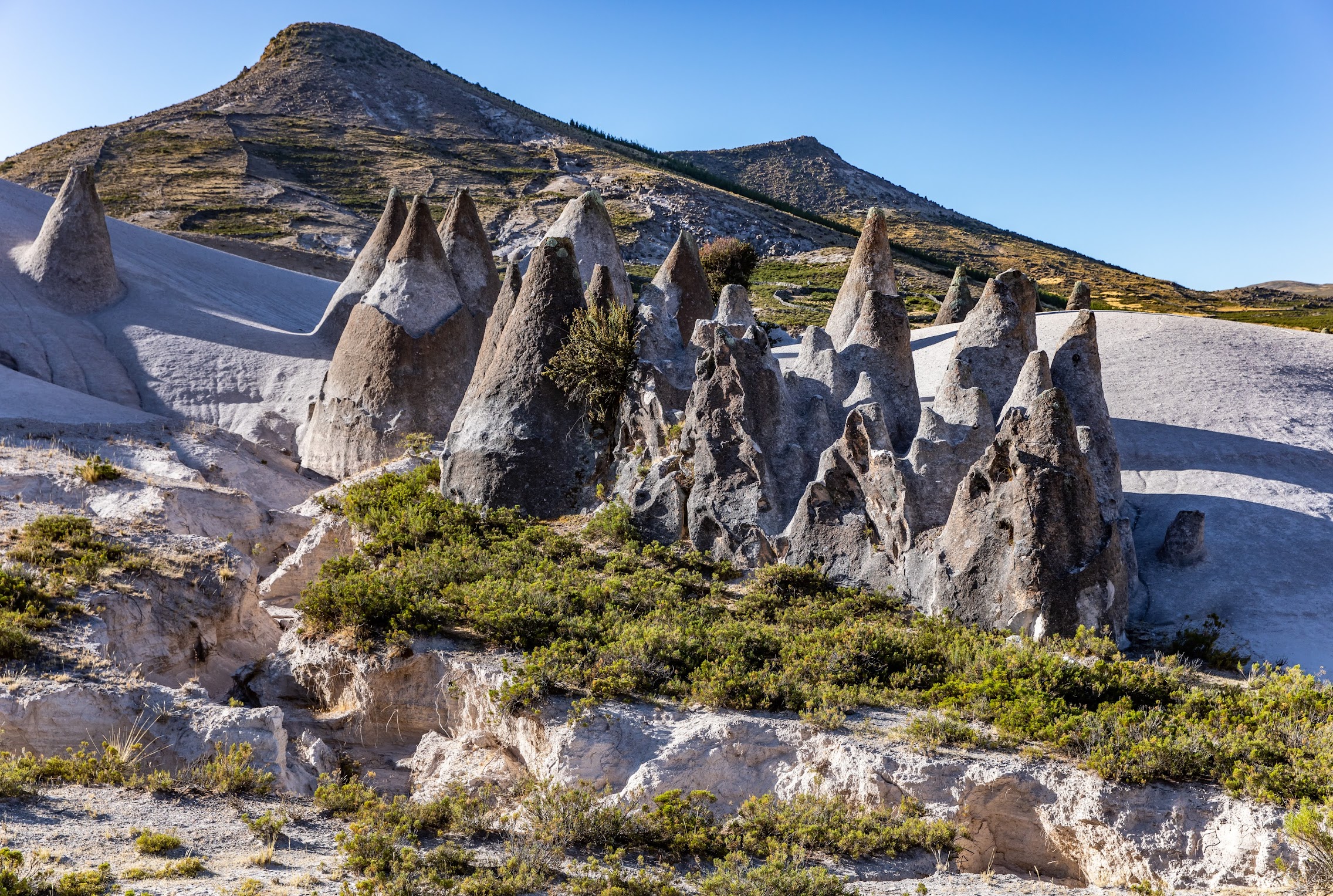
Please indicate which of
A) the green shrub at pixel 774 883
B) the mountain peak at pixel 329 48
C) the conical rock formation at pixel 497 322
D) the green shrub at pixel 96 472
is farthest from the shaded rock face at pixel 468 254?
the mountain peak at pixel 329 48

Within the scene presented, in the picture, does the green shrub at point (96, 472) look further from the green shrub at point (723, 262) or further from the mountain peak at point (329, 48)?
the mountain peak at point (329, 48)

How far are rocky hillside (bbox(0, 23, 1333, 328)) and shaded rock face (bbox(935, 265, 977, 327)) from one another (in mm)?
15004

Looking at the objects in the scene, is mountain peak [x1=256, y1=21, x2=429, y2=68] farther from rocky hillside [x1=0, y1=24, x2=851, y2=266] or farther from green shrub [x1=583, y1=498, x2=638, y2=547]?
green shrub [x1=583, y1=498, x2=638, y2=547]

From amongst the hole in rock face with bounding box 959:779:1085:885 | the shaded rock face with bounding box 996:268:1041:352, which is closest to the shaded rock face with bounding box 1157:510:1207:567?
the shaded rock face with bounding box 996:268:1041:352

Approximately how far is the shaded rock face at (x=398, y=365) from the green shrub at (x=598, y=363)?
13.1ft

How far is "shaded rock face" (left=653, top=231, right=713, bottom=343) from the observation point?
15.4 metres

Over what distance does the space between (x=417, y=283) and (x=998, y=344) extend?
29.5ft

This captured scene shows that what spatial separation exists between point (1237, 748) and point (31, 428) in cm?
1584

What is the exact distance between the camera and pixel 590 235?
1603 centimetres

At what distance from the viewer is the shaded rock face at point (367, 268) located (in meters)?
19.8

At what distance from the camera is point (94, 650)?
860 centimetres

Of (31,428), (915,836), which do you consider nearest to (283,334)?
(31,428)

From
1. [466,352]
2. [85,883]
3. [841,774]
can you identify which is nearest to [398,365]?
[466,352]

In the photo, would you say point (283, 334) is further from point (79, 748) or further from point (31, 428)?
point (79, 748)
